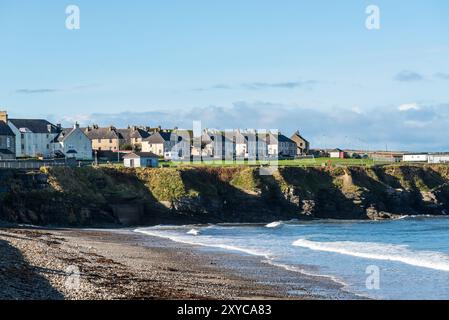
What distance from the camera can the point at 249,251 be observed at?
139 ft

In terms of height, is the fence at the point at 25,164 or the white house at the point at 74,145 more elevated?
the white house at the point at 74,145

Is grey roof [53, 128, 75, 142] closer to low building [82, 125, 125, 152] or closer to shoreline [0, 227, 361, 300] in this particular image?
low building [82, 125, 125, 152]

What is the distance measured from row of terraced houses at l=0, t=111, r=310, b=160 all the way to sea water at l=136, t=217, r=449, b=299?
150ft

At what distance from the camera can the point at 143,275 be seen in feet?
92.3

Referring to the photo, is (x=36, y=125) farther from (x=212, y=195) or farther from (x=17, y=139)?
(x=212, y=195)

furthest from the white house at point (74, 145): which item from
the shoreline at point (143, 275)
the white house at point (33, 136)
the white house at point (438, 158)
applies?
the shoreline at point (143, 275)

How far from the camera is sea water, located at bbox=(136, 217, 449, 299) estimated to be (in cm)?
2841

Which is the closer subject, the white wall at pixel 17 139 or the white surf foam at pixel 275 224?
the white surf foam at pixel 275 224

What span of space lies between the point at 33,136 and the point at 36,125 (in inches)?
87.5

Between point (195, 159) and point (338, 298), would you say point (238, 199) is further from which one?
point (338, 298)

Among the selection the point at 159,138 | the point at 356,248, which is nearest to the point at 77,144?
the point at 159,138

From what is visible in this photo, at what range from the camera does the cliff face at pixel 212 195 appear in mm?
62594

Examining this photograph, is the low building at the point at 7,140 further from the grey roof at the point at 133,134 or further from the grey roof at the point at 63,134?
the grey roof at the point at 133,134
